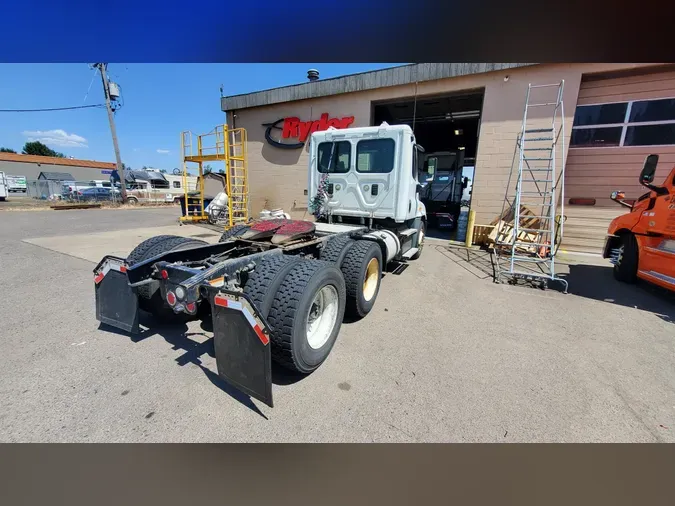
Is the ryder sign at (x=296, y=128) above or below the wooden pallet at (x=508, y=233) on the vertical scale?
above

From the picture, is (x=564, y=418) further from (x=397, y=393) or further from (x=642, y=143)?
(x=642, y=143)

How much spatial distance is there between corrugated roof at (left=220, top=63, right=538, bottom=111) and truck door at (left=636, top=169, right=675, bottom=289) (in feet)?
19.0

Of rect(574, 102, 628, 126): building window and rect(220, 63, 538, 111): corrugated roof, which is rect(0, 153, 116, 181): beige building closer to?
rect(220, 63, 538, 111): corrugated roof

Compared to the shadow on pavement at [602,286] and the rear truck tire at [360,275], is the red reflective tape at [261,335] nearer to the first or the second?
the rear truck tire at [360,275]

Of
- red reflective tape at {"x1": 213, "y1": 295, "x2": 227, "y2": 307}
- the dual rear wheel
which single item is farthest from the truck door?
red reflective tape at {"x1": 213, "y1": 295, "x2": 227, "y2": 307}

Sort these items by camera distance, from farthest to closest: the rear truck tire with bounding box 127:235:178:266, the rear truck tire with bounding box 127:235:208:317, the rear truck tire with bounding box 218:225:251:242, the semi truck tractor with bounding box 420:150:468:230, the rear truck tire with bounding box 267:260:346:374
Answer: the semi truck tractor with bounding box 420:150:468:230 → the rear truck tire with bounding box 218:225:251:242 → the rear truck tire with bounding box 127:235:178:266 → the rear truck tire with bounding box 127:235:208:317 → the rear truck tire with bounding box 267:260:346:374

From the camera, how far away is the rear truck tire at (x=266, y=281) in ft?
7.87

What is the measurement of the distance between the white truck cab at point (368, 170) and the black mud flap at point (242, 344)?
149 inches

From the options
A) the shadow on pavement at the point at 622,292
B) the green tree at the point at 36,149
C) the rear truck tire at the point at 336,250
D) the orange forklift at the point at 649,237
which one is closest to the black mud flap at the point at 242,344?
the rear truck tire at the point at 336,250

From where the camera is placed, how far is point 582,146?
8648mm

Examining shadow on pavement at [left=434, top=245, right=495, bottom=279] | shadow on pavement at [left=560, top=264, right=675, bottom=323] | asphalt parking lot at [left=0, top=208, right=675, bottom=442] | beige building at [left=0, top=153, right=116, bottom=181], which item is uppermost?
beige building at [left=0, top=153, right=116, bottom=181]

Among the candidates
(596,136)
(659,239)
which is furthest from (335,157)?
(596,136)

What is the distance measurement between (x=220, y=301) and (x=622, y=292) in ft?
22.9

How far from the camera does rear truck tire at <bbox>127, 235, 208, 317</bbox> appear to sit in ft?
10.0
